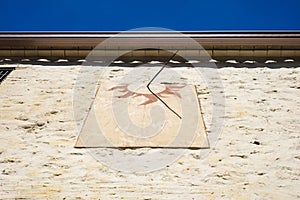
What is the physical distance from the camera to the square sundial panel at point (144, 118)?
13.2 ft

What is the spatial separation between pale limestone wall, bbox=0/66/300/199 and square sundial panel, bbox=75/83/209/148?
14cm

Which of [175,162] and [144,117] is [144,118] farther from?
[175,162]

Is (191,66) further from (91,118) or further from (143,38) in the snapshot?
(91,118)

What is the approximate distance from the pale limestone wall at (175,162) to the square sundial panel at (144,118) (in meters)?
0.14

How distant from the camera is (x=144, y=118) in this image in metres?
4.42

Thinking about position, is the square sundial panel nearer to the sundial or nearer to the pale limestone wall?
the sundial

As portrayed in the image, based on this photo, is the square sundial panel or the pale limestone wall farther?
the square sundial panel

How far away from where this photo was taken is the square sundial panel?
4.02 metres

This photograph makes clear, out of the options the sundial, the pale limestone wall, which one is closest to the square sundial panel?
the sundial

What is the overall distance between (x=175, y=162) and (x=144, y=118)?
80cm

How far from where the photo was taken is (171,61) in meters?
6.03

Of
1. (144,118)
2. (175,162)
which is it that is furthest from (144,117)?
(175,162)

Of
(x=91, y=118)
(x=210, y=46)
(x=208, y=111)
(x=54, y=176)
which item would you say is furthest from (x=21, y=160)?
(x=210, y=46)

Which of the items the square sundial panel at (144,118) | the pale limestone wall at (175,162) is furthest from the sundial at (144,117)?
the pale limestone wall at (175,162)
